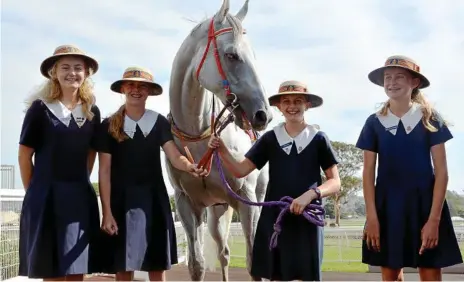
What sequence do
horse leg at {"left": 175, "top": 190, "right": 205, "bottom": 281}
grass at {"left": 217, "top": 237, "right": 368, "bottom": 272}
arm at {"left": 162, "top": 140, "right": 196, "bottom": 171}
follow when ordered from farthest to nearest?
grass at {"left": 217, "top": 237, "right": 368, "bottom": 272} < horse leg at {"left": 175, "top": 190, "right": 205, "bottom": 281} < arm at {"left": 162, "top": 140, "right": 196, "bottom": 171}

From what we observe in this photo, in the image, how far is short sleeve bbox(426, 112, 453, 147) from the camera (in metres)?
3.44

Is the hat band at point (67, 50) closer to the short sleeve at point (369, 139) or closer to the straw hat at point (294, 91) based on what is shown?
the straw hat at point (294, 91)

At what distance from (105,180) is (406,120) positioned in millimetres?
2052

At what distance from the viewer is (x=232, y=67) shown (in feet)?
13.0

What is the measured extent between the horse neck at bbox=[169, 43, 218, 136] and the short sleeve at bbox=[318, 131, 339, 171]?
118cm

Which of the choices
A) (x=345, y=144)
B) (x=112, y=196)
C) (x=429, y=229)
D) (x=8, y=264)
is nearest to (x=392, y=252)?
(x=429, y=229)

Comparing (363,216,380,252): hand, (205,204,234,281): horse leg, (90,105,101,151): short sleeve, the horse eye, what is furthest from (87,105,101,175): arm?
(205,204,234,281): horse leg

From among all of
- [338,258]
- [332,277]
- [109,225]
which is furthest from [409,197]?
[338,258]

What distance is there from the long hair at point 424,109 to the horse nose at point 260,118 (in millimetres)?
790

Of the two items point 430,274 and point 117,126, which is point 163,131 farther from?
point 430,274

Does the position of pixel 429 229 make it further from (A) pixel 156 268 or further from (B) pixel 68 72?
(B) pixel 68 72

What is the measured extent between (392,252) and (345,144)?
41819mm

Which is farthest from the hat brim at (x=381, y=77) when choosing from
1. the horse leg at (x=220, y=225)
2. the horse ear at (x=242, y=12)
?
the horse leg at (x=220, y=225)

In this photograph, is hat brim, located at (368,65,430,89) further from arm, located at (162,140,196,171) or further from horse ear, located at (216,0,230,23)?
arm, located at (162,140,196,171)
